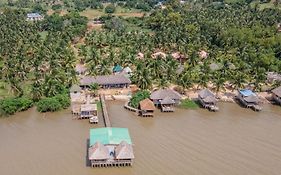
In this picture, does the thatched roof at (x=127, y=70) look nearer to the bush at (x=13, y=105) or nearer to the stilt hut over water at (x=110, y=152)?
the bush at (x=13, y=105)

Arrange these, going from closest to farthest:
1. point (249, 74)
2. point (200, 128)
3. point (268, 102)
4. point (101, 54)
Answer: point (200, 128)
point (268, 102)
point (249, 74)
point (101, 54)

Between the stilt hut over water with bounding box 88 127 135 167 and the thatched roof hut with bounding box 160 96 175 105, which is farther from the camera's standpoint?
the thatched roof hut with bounding box 160 96 175 105

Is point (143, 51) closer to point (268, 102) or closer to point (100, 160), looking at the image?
point (268, 102)

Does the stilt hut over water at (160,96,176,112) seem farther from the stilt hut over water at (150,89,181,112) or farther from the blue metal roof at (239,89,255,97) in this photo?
the blue metal roof at (239,89,255,97)

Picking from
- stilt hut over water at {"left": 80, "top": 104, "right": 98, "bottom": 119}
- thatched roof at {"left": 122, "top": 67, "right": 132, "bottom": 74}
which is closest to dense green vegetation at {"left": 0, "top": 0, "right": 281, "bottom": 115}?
thatched roof at {"left": 122, "top": 67, "right": 132, "bottom": 74}

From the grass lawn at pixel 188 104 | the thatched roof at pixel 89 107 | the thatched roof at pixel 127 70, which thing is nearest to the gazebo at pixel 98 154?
the thatched roof at pixel 89 107

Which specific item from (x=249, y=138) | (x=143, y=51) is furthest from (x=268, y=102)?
(x=143, y=51)

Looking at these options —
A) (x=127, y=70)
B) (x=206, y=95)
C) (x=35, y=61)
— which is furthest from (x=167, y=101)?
(x=35, y=61)
